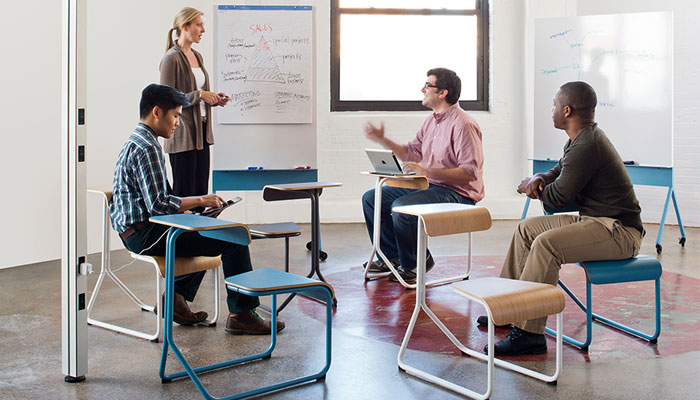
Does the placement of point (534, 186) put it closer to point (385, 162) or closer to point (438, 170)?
point (438, 170)

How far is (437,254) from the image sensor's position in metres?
5.31

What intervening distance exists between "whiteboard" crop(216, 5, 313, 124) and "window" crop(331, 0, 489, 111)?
183 centimetres

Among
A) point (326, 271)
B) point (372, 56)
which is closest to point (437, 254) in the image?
point (326, 271)

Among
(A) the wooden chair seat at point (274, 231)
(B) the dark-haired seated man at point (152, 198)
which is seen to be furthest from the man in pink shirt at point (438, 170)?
(B) the dark-haired seated man at point (152, 198)

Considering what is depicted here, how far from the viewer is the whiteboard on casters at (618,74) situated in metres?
5.57

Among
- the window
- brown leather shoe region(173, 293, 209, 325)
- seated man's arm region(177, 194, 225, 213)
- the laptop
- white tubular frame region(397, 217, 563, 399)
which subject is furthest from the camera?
the window

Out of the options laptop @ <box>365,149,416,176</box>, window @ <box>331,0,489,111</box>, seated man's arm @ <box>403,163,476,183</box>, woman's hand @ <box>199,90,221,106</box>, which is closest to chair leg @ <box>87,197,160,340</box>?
woman's hand @ <box>199,90,221,106</box>

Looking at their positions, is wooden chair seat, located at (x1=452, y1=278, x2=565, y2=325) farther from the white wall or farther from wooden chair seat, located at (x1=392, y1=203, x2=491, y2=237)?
the white wall

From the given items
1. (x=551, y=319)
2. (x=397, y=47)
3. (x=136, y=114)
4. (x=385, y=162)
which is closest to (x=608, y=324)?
(x=551, y=319)

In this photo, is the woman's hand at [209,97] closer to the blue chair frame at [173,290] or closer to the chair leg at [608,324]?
the blue chair frame at [173,290]

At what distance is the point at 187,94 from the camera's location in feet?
14.0

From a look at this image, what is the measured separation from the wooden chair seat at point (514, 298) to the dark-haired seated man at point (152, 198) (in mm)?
1127

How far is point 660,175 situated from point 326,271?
2734 millimetres

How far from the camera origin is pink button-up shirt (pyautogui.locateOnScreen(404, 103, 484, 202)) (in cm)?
424
